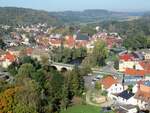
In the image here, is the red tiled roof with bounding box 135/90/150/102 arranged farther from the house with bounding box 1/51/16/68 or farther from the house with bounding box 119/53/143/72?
the house with bounding box 1/51/16/68

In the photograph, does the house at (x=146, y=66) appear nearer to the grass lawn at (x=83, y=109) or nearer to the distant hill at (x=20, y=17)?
the grass lawn at (x=83, y=109)

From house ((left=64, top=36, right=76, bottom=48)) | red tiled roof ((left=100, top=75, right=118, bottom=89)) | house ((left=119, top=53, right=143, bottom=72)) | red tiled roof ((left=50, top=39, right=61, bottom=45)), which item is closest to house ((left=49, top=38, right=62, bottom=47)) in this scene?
red tiled roof ((left=50, top=39, right=61, bottom=45))

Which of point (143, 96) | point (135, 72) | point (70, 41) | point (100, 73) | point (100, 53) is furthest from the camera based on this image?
point (70, 41)

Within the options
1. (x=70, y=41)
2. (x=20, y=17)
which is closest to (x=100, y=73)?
(x=70, y=41)

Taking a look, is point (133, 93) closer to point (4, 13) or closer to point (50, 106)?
point (50, 106)

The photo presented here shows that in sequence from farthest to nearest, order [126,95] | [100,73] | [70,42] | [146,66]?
1. [70,42]
2. [146,66]
3. [100,73]
4. [126,95]

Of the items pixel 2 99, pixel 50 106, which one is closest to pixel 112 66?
pixel 50 106

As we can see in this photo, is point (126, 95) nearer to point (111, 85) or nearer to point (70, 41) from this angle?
point (111, 85)

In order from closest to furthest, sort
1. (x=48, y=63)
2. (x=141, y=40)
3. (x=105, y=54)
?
(x=48, y=63), (x=105, y=54), (x=141, y=40)
